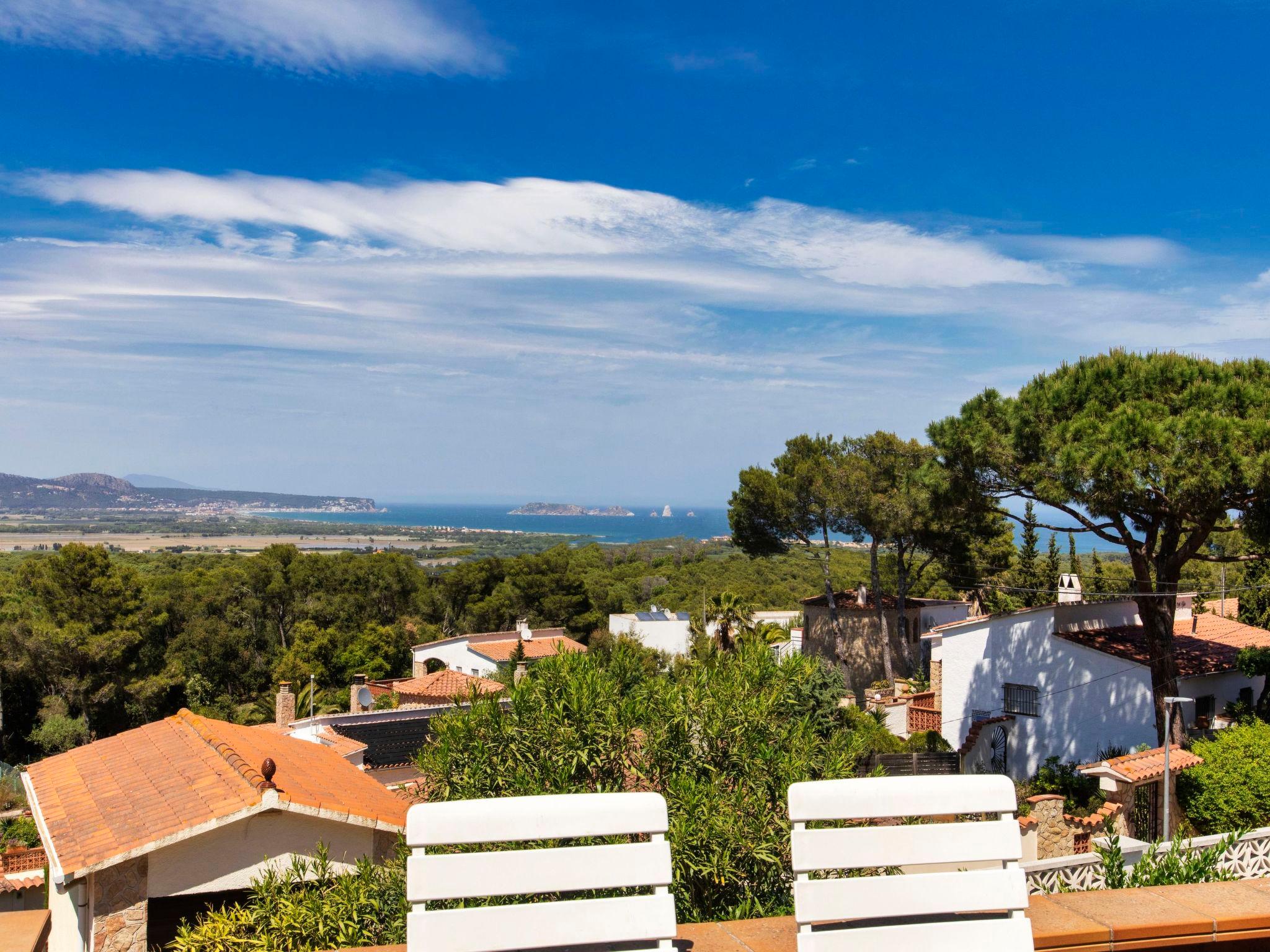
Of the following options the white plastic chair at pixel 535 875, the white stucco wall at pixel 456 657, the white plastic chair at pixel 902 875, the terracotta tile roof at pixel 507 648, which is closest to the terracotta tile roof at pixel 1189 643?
the white plastic chair at pixel 902 875

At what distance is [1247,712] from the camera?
54.2 ft

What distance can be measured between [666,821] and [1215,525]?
52.1 ft

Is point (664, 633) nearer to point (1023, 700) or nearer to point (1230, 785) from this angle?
point (1023, 700)

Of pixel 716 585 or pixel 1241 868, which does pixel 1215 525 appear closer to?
pixel 1241 868

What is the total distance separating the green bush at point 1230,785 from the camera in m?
12.5

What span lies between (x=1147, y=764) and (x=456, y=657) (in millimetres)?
27639

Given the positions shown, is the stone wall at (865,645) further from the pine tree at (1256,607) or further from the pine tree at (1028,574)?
the pine tree at (1256,607)

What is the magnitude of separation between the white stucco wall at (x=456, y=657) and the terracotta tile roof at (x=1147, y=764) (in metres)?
24.3

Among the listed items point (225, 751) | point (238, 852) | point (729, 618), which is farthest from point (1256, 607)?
point (238, 852)

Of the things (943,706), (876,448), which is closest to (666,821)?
(943,706)

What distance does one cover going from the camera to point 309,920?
480 centimetres

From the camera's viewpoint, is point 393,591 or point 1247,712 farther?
point 393,591

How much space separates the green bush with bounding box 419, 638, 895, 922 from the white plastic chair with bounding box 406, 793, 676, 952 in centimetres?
296

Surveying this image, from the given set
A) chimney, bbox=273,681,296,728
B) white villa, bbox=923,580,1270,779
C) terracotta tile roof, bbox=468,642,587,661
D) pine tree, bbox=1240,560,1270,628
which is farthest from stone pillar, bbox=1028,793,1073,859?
terracotta tile roof, bbox=468,642,587,661
